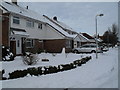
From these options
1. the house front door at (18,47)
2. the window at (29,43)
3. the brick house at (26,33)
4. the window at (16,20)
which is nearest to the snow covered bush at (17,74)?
the brick house at (26,33)

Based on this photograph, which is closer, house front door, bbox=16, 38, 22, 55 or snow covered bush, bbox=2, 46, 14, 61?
snow covered bush, bbox=2, 46, 14, 61

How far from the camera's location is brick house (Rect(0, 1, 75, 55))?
66.2 feet

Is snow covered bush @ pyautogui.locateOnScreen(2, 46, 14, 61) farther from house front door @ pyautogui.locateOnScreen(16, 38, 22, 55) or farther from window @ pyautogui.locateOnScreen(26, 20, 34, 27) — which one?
window @ pyautogui.locateOnScreen(26, 20, 34, 27)

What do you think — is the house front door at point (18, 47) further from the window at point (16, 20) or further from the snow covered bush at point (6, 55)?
the snow covered bush at point (6, 55)

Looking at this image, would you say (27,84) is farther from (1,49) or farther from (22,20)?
(22,20)

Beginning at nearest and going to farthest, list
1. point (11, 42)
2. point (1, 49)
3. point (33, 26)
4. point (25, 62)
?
point (25, 62) → point (1, 49) → point (11, 42) → point (33, 26)

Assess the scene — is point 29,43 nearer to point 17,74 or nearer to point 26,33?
point 26,33

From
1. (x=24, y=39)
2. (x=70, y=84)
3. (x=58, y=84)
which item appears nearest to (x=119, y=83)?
(x=70, y=84)

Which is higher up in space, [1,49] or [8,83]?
[1,49]

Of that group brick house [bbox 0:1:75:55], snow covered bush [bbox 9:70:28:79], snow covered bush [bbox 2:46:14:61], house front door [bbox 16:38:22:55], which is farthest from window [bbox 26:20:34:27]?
snow covered bush [bbox 9:70:28:79]

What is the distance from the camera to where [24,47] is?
2389 cm

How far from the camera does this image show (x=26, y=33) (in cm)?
2366

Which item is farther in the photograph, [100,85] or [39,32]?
[39,32]

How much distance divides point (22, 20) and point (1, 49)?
347 inches
